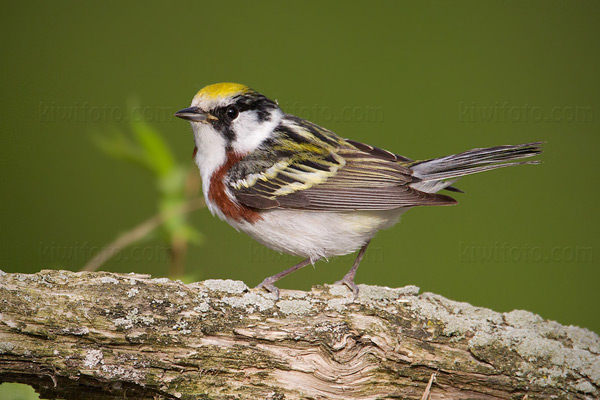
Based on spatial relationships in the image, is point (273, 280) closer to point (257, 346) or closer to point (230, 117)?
point (257, 346)

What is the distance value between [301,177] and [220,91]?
2.25 feet

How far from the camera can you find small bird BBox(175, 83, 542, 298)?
3.08 metres

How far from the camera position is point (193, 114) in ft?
10.5

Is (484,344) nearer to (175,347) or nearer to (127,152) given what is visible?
(175,347)

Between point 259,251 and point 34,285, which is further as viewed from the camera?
point 259,251

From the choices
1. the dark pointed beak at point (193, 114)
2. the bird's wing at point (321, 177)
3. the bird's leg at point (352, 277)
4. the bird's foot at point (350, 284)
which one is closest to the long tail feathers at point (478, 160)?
the bird's wing at point (321, 177)

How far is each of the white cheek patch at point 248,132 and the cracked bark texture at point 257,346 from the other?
1.02m

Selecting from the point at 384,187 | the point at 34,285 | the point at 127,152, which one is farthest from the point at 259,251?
the point at 34,285

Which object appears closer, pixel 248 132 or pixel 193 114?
pixel 193 114

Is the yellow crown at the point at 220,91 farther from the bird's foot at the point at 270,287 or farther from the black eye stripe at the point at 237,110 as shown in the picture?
the bird's foot at the point at 270,287

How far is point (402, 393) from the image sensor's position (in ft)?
7.95

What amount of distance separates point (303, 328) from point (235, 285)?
0.39 meters

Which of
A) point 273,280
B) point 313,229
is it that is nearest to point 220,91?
point 313,229

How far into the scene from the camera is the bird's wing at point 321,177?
3.08 m
